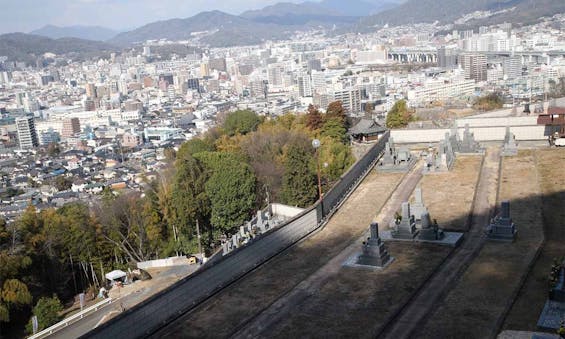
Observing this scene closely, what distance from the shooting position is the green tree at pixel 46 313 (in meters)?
16.4

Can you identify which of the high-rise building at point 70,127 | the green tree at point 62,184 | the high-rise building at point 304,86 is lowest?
the green tree at point 62,184

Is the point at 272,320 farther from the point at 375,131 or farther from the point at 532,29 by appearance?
the point at 532,29

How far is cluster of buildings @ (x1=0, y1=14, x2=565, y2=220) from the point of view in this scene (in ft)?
213

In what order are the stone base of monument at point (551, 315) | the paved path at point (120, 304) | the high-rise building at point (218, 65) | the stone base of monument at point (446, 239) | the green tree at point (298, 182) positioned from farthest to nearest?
the high-rise building at point (218, 65) < the green tree at point (298, 182) < the paved path at point (120, 304) < the stone base of monument at point (446, 239) < the stone base of monument at point (551, 315)

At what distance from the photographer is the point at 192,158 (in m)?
22.1

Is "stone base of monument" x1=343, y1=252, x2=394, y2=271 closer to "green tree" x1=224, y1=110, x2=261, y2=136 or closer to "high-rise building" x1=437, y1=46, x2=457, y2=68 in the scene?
"green tree" x1=224, y1=110, x2=261, y2=136

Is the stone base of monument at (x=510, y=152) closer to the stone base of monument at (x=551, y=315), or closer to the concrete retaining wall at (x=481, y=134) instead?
the concrete retaining wall at (x=481, y=134)

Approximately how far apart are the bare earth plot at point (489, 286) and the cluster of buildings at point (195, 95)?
3152 centimetres

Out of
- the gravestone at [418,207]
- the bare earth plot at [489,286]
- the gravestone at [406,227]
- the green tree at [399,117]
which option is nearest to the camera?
the bare earth plot at [489,286]

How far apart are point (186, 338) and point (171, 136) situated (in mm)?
78177

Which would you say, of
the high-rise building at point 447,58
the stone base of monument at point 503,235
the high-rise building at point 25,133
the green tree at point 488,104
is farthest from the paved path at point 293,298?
the high-rise building at point 447,58

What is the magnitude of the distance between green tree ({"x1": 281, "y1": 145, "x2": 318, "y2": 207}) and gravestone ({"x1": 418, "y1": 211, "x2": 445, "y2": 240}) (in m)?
9.68

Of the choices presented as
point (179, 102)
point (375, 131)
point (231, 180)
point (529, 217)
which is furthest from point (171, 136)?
point (529, 217)

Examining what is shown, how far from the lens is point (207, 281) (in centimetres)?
885
